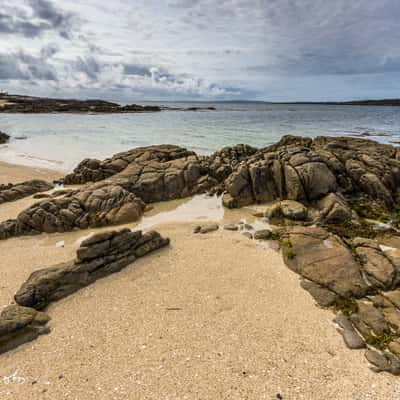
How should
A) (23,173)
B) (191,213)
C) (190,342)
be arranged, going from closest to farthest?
(190,342)
(191,213)
(23,173)

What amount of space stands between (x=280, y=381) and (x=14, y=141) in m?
A: 49.8

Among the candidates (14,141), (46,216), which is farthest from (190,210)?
(14,141)

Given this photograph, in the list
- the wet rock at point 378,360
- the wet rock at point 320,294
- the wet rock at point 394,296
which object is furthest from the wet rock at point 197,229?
the wet rock at point 378,360

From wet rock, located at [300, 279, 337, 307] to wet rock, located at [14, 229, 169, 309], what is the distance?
595 centimetres

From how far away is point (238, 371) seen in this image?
620cm

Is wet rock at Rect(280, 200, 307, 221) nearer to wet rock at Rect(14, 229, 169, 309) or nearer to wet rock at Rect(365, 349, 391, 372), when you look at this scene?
wet rock at Rect(14, 229, 169, 309)

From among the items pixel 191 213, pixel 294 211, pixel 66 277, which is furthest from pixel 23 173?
pixel 294 211

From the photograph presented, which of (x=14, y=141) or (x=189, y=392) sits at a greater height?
(x=189, y=392)

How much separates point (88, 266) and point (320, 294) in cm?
788

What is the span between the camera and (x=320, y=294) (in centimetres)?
876

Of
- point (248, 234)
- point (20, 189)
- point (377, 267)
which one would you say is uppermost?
point (377, 267)

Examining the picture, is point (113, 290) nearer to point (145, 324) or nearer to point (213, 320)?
point (145, 324)

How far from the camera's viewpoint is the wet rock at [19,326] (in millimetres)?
6816

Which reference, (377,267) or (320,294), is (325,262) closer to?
(320,294)
